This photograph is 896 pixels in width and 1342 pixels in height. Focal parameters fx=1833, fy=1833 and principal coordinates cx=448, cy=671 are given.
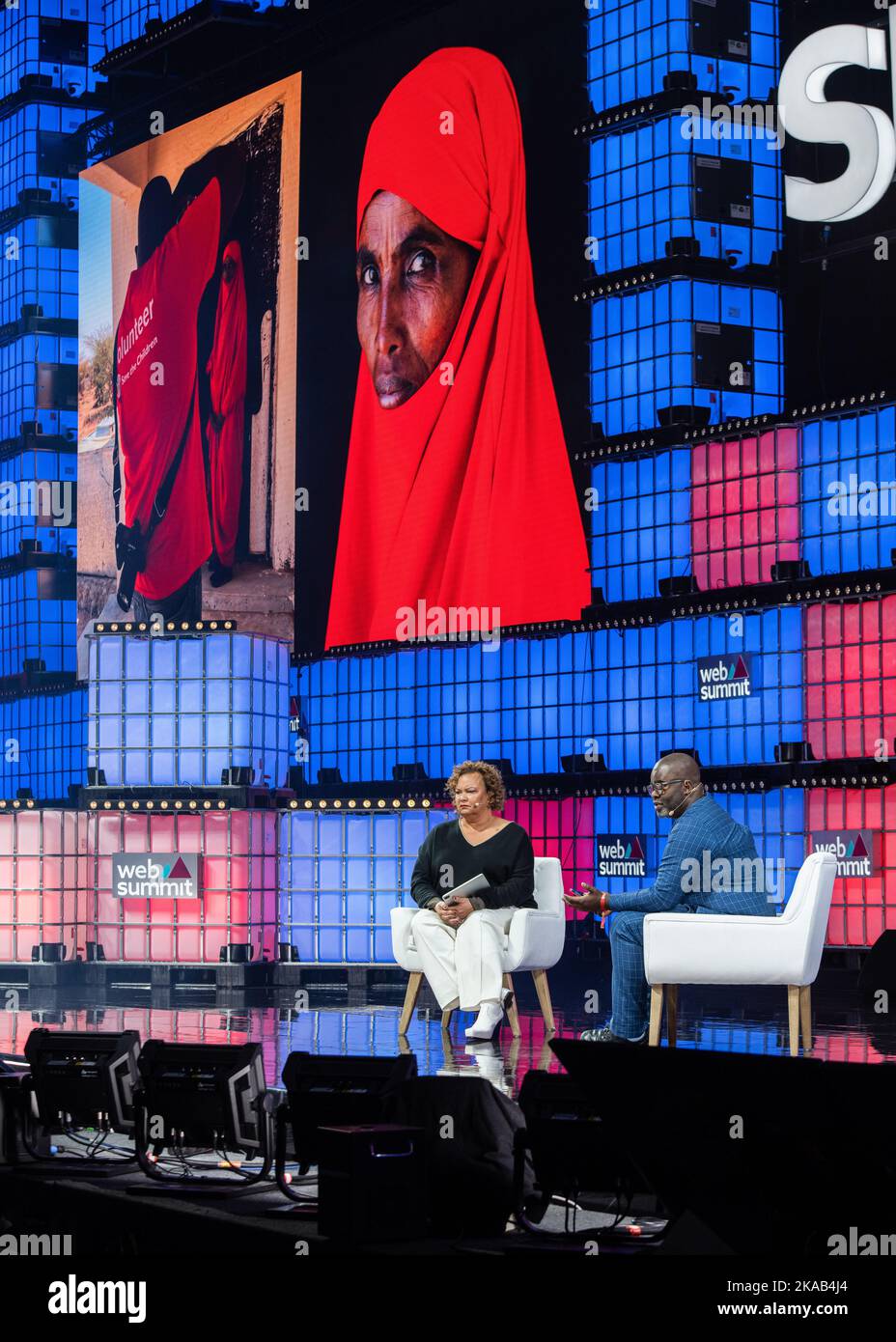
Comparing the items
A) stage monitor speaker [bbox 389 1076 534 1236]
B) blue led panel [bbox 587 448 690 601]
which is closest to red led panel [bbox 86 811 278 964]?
blue led panel [bbox 587 448 690 601]

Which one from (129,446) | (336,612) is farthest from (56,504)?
→ (336,612)

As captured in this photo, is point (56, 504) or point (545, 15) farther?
point (56, 504)

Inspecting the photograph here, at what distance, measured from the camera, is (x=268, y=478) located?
18859mm

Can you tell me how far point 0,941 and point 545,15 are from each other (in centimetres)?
929

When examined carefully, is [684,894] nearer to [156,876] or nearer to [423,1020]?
[423,1020]

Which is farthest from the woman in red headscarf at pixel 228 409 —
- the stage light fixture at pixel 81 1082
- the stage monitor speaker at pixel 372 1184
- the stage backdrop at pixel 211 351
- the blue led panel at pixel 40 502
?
the stage monitor speaker at pixel 372 1184

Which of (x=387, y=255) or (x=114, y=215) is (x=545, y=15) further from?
(x=114, y=215)

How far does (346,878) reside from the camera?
14.4 m

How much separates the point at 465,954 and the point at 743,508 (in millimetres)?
6856

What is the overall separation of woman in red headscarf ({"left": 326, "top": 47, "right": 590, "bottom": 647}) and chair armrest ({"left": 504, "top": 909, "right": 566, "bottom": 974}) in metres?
7.13

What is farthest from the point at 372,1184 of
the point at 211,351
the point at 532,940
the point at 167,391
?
the point at 167,391

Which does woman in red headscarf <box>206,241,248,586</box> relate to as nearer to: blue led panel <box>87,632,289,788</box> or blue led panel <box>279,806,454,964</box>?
blue led panel <box>87,632,289,788</box>

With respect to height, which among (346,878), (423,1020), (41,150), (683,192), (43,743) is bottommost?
(423,1020)

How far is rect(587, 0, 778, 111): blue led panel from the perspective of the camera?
14.9 metres
